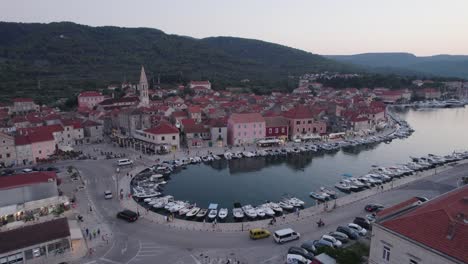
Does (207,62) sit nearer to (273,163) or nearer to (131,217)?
(273,163)

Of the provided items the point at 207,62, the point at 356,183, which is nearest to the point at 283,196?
the point at 356,183

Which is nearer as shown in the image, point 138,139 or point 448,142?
point 138,139

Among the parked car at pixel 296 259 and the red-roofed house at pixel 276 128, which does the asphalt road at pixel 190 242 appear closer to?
the parked car at pixel 296 259

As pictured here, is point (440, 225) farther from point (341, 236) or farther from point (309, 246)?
point (341, 236)

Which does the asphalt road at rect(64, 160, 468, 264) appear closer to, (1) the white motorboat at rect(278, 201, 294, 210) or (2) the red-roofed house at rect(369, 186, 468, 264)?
(1) the white motorboat at rect(278, 201, 294, 210)

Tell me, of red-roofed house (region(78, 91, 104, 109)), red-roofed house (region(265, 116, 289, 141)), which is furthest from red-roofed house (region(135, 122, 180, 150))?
red-roofed house (region(78, 91, 104, 109))

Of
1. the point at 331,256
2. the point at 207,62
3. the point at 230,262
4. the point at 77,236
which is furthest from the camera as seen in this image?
the point at 207,62
